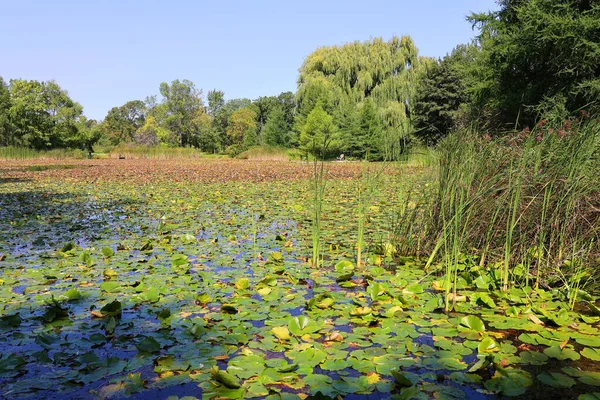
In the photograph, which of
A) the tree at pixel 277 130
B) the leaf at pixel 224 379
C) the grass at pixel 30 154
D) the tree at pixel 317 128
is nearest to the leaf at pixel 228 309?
the leaf at pixel 224 379

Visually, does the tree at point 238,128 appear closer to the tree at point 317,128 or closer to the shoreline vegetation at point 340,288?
the tree at point 317,128

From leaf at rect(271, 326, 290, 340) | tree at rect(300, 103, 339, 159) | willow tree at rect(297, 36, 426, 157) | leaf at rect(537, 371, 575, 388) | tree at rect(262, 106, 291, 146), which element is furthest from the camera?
tree at rect(262, 106, 291, 146)

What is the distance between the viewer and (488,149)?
4016 mm

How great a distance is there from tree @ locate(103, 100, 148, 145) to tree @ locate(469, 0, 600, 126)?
58533 mm

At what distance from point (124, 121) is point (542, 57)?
228ft

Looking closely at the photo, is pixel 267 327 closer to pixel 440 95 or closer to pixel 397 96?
pixel 397 96

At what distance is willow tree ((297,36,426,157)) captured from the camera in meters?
28.2

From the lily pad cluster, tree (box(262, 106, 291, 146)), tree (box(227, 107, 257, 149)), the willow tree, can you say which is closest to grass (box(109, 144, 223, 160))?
tree (box(262, 106, 291, 146))

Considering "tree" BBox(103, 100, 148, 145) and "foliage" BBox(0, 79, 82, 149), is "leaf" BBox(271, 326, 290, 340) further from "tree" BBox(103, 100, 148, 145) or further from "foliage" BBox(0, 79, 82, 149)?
"tree" BBox(103, 100, 148, 145)

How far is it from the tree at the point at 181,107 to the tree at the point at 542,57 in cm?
4677

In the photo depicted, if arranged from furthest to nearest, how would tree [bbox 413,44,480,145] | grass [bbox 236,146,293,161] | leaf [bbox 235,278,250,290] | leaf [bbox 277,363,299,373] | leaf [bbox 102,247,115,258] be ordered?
grass [bbox 236,146,293,161] < tree [bbox 413,44,480,145] < leaf [bbox 102,247,115,258] < leaf [bbox 235,278,250,290] < leaf [bbox 277,363,299,373]

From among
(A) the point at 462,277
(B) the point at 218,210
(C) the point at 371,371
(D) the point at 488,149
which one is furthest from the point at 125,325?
(B) the point at 218,210

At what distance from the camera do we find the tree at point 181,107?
194ft

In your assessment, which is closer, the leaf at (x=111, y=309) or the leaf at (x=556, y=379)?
the leaf at (x=556, y=379)
